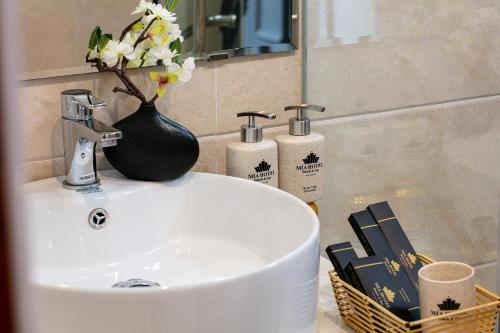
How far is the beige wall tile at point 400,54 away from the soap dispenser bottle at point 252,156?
8.4 inches

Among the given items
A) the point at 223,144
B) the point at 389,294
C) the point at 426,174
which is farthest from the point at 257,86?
the point at 389,294

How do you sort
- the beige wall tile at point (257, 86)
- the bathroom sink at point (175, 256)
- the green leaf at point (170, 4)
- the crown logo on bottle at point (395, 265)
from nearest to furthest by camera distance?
the bathroom sink at point (175, 256) < the crown logo on bottle at point (395, 265) < the green leaf at point (170, 4) < the beige wall tile at point (257, 86)

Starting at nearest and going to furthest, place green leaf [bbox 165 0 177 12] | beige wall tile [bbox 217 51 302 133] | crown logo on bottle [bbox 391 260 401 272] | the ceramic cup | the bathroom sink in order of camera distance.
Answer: the bathroom sink < the ceramic cup < crown logo on bottle [bbox 391 260 401 272] < green leaf [bbox 165 0 177 12] < beige wall tile [bbox 217 51 302 133]

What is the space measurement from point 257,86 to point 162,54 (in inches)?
9.9

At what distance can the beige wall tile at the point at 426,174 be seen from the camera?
1136mm

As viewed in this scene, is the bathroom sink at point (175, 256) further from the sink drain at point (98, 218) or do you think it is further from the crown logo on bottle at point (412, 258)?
the crown logo on bottle at point (412, 258)

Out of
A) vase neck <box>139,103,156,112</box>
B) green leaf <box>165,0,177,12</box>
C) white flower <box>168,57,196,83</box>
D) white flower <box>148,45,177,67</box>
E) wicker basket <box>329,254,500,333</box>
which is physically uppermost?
green leaf <box>165,0,177,12</box>

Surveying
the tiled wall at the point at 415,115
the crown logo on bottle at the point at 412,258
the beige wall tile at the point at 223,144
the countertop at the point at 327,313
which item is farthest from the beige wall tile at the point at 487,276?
the beige wall tile at the point at 223,144

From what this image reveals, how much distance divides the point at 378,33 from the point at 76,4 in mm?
523

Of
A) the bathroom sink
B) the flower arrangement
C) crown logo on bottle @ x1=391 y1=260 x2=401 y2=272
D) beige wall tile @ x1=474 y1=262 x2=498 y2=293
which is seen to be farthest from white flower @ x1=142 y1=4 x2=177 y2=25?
beige wall tile @ x1=474 y1=262 x2=498 y2=293

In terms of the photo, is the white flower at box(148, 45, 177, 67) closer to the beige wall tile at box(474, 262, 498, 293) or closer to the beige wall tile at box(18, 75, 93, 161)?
the beige wall tile at box(18, 75, 93, 161)

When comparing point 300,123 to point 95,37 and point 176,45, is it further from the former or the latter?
point 95,37

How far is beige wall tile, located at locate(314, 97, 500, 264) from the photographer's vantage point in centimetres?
114

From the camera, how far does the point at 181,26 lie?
3.93 feet
